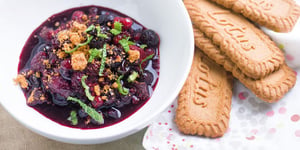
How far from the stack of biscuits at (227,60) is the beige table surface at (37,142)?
36 cm

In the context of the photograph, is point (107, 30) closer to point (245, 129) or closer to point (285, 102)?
point (245, 129)

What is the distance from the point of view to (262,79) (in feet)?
7.70

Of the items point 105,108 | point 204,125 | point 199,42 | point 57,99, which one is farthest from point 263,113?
point 57,99

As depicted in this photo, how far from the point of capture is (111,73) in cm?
209

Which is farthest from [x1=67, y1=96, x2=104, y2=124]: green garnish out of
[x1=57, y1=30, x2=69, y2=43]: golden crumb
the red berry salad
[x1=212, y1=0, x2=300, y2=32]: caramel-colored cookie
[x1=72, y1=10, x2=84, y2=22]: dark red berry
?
[x1=212, y1=0, x2=300, y2=32]: caramel-colored cookie

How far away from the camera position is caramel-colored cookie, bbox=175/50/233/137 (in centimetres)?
231

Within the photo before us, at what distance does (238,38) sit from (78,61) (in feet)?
3.63

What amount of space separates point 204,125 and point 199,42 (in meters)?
0.58

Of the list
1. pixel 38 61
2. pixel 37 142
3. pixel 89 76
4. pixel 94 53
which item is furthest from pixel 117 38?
pixel 37 142

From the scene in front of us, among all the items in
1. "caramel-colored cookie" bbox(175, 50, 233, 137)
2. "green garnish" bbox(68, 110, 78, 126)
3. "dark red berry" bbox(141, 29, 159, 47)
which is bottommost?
"caramel-colored cookie" bbox(175, 50, 233, 137)

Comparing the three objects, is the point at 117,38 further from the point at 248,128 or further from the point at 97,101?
the point at 248,128

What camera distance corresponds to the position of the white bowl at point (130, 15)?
1907mm

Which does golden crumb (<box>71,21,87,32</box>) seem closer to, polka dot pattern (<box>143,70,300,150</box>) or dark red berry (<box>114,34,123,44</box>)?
dark red berry (<box>114,34,123,44</box>)

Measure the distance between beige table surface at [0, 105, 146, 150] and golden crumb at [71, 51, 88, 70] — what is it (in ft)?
2.21
